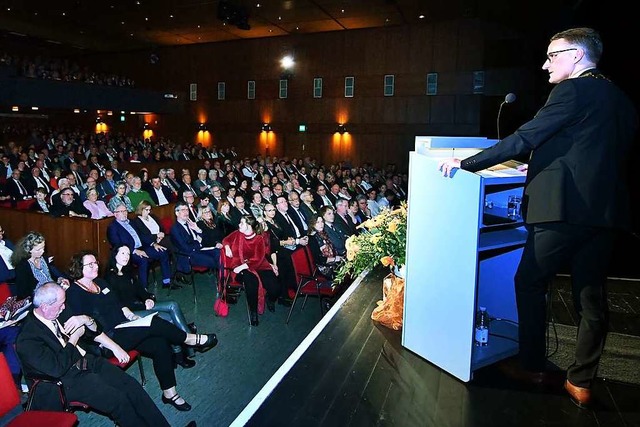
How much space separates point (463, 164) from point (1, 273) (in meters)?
4.82

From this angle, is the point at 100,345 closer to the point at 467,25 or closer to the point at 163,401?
the point at 163,401

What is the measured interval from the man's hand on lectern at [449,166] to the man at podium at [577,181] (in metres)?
0.07

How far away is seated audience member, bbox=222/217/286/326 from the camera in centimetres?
518

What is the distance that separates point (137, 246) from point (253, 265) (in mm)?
1773

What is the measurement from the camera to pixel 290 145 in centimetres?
1947

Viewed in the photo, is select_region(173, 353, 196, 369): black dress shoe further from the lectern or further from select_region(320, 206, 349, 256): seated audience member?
select_region(320, 206, 349, 256): seated audience member

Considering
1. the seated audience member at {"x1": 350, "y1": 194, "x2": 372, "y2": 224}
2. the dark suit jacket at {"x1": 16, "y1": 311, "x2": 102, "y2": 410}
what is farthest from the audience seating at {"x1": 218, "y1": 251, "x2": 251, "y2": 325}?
the seated audience member at {"x1": 350, "y1": 194, "x2": 372, "y2": 224}

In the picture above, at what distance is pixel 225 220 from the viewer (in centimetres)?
719

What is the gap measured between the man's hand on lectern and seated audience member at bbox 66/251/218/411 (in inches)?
102

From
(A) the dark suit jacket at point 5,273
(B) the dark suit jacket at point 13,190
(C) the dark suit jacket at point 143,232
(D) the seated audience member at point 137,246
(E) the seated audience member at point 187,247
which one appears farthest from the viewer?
(B) the dark suit jacket at point 13,190

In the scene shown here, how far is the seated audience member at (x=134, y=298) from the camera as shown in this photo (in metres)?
4.18

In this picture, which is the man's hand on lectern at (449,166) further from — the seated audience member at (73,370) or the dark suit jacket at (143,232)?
the dark suit jacket at (143,232)

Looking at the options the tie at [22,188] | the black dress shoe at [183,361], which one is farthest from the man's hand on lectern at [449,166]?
the tie at [22,188]

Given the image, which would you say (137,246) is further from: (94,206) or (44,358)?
(44,358)
